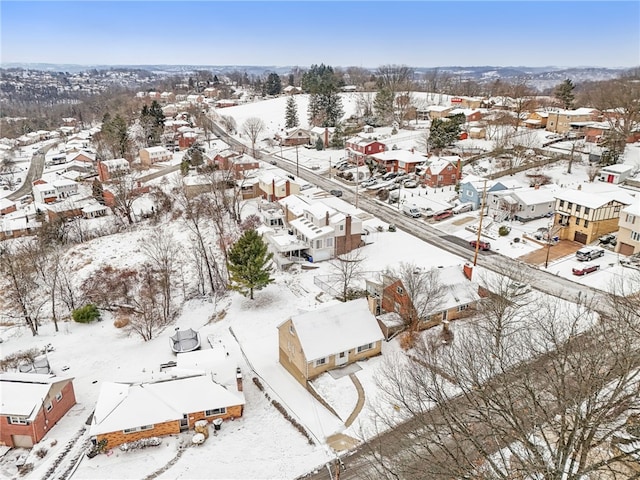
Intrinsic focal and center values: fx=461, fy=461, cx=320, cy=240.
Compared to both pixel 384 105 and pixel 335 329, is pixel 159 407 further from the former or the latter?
pixel 384 105

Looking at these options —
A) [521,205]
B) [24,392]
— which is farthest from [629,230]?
[24,392]

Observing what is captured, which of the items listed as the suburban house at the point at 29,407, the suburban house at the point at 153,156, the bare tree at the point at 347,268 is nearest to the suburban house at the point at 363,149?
the bare tree at the point at 347,268

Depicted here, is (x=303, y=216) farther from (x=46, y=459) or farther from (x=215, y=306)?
(x=46, y=459)

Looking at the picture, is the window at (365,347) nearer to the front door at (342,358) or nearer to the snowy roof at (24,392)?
the front door at (342,358)

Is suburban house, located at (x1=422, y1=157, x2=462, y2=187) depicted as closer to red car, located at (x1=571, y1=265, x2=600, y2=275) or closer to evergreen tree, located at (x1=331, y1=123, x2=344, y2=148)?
red car, located at (x1=571, y1=265, x2=600, y2=275)

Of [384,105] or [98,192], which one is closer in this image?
[98,192]

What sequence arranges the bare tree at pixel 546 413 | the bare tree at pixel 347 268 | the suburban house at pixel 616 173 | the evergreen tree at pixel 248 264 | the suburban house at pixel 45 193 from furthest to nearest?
the suburban house at pixel 45 193, the suburban house at pixel 616 173, the evergreen tree at pixel 248 264, the bare tree at pixel 347 268, the bare tree at pixel 546 413

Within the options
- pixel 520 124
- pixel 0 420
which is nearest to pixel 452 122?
pixel 520 124

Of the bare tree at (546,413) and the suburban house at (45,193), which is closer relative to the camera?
the bare tree at (546,413)
